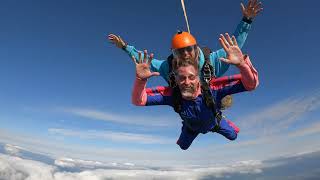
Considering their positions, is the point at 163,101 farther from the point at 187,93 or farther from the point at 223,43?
the point at 223,43

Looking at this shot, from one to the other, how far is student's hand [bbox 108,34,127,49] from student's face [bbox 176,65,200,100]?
159 centimetres

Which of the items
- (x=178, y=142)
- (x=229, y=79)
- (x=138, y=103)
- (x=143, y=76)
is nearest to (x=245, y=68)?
(x=229, y=79)

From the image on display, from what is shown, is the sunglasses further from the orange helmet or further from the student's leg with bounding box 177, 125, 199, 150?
the student's leg with bounding box 177, 125, 199, 150

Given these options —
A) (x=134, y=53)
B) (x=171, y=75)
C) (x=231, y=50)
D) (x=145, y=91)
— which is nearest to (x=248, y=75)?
(x=231, y=50)

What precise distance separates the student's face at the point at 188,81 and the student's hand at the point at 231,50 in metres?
0.97

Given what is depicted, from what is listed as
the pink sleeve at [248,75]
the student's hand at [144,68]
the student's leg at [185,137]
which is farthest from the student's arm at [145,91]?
the student's leg at [185,137]

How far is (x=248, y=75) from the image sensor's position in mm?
4852

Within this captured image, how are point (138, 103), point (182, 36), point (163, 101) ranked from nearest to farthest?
point (182, 36)
point (138, 103)
point (163, 101)

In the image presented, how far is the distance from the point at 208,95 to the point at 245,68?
3.92 ft

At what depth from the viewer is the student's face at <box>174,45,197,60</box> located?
17.1 ft

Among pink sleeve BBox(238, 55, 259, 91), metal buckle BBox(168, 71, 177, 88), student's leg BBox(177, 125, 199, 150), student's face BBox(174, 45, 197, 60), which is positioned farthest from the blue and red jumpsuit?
student's face BBox(174, 45, 197, 60)

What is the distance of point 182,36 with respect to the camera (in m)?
5.23

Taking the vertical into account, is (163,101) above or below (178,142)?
above

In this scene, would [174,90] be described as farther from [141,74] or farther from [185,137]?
[185,137]
